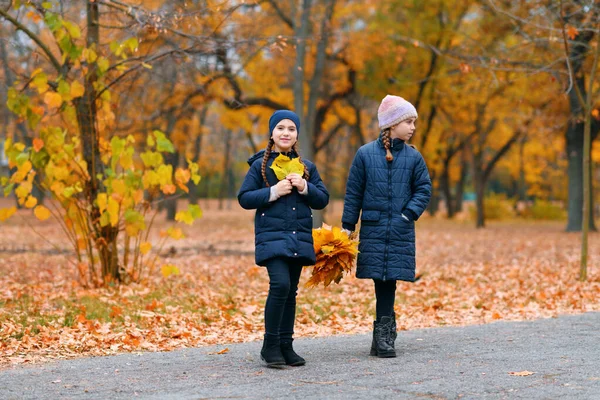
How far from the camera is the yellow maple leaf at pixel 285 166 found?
5.93m

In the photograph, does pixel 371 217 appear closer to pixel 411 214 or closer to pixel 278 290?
pixel 411 214

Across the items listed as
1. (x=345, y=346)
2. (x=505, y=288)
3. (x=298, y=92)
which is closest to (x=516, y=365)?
(x=345, y=346)

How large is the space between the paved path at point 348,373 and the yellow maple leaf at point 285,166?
1349 mm

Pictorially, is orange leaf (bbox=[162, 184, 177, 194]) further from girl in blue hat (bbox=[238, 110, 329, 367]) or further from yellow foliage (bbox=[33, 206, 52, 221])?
girl in blue hat (bbox=[238, 110, 329, 367])

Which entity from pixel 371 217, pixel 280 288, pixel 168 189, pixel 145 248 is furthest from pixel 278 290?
pixel 145 248

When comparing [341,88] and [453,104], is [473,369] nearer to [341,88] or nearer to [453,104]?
[341,88]

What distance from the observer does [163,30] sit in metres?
10.2

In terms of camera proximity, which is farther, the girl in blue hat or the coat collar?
the coat collar

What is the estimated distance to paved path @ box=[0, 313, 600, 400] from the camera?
198 inches

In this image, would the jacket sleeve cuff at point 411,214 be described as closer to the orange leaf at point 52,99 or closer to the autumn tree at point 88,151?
the autumn tree at point 88,151

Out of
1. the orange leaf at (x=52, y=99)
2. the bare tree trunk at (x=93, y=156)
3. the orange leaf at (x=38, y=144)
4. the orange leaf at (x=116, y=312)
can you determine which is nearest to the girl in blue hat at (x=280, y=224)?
the orange leaf at (x=116, y=312)

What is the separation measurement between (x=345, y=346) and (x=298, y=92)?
15.6m

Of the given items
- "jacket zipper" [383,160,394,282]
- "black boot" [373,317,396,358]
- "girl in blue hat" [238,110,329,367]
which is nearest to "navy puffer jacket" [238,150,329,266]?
"girl in blue hat" [238,110,329,367]

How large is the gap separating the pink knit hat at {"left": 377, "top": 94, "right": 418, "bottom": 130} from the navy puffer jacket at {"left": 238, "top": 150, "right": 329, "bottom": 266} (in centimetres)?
77
